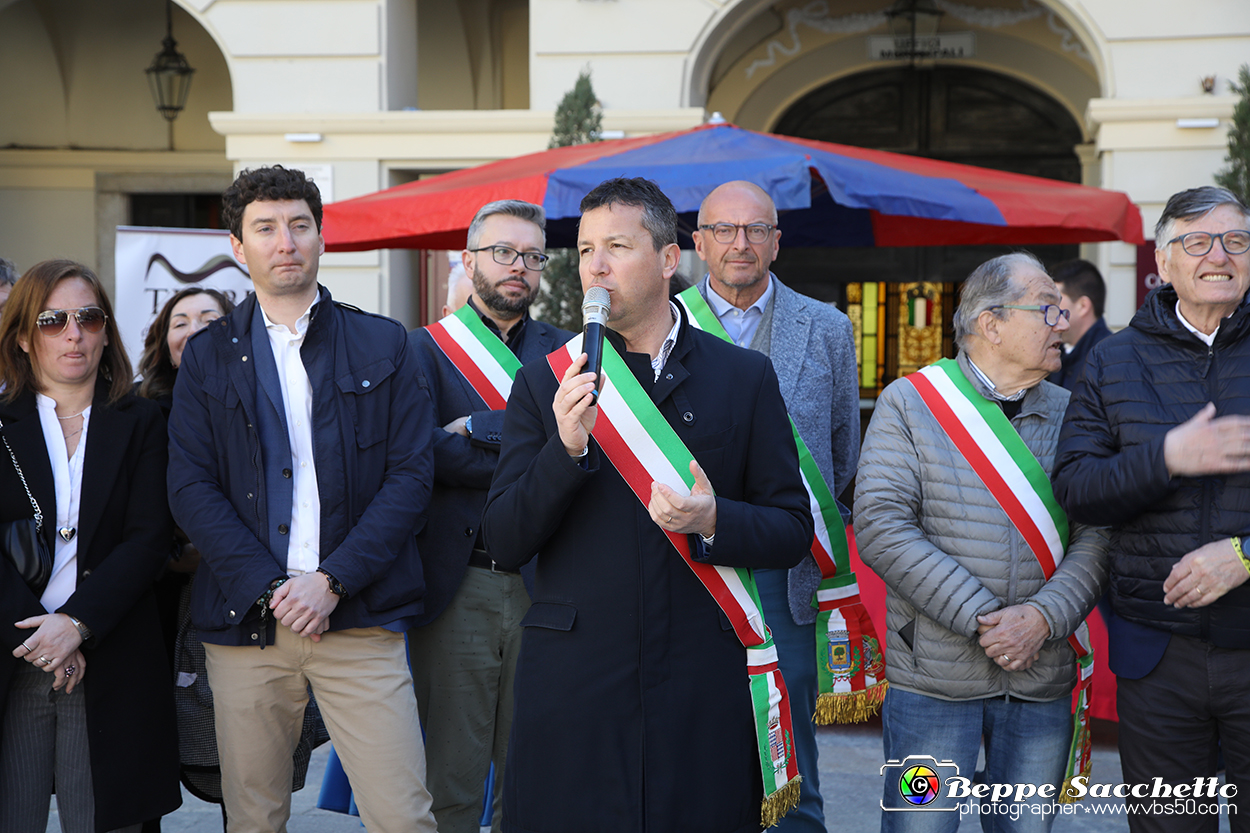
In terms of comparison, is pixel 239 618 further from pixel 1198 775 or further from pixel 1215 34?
pixel 1215 34

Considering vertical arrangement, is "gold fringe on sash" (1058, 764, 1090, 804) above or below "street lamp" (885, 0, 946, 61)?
below

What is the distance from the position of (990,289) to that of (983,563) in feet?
2.52

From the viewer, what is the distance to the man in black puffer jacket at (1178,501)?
280 cm

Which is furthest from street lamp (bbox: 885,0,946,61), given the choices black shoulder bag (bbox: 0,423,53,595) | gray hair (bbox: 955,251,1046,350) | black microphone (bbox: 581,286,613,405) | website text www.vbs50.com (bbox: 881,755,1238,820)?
black shoulder bag (bbox: 0,423,53,595)

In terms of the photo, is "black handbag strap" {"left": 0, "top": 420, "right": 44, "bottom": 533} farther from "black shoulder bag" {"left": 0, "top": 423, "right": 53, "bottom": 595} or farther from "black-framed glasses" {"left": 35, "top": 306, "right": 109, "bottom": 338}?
"black-framed glasses" {"left": 35, "top": 306, "right": 109, "bottom": 338}

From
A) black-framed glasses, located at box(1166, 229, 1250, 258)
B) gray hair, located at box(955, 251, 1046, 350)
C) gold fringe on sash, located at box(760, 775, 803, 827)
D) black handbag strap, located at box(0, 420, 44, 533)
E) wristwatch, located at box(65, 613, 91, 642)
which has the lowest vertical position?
gold fringe on sash, located at box(760, 775, 803, 827)

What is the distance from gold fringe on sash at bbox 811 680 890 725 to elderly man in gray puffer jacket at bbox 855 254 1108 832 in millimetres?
304

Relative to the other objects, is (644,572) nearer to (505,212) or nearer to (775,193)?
(505,212)

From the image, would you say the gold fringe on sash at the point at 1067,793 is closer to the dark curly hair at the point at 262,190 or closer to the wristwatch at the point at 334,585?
the wristwatch at the point at 334,585

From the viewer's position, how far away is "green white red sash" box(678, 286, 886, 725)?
3.49 meters

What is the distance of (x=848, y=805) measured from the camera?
455 centimetres

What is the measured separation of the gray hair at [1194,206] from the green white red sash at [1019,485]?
64 centimetres

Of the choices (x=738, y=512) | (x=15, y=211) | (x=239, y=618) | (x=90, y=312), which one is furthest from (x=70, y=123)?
(x=738, y=512)

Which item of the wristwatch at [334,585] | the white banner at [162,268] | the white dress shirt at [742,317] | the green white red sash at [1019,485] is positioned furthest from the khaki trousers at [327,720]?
the white banner at [162,268]
